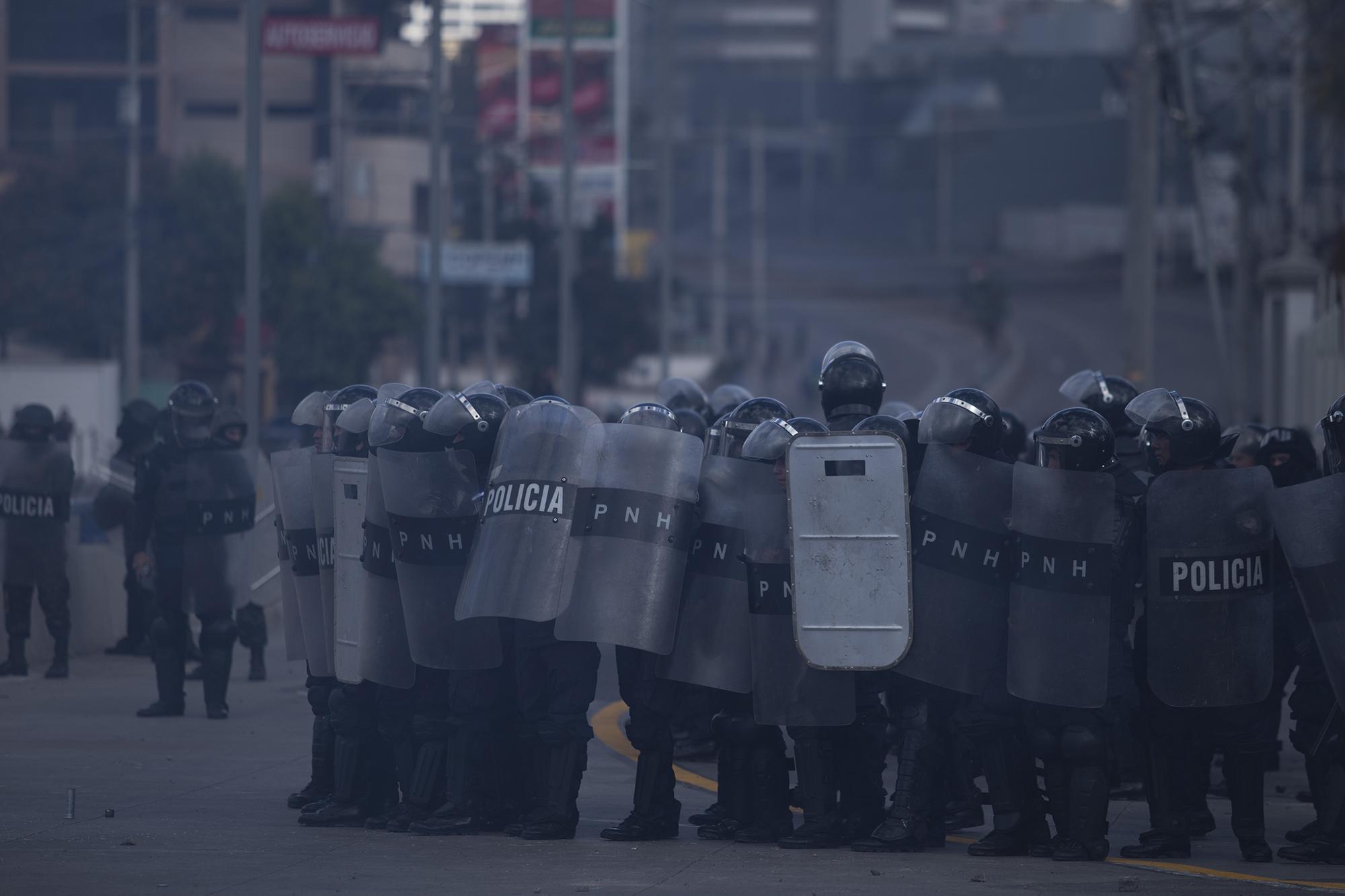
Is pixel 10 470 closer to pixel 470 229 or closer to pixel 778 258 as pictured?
pixel 470 229

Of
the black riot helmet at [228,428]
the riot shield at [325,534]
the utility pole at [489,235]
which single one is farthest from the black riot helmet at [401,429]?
the utility pole at [489,235]

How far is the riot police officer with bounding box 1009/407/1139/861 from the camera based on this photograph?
289 inches

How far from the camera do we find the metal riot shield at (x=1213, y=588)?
292 inches

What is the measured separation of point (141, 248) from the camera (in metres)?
52.5

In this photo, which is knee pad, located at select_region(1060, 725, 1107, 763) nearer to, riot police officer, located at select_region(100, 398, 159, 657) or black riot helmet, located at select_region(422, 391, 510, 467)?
black riot helmet, located at select_region(422, 391, 510, 467)

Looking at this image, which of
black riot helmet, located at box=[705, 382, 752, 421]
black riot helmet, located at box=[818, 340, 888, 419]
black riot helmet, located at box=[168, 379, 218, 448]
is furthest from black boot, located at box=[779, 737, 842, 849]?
black riot helmet, located at box=[705, 382, 752, 421]

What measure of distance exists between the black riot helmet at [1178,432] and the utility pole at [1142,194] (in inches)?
581

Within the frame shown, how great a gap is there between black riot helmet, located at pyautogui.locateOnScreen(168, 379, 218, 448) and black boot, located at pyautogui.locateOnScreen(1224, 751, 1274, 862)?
6.41 m

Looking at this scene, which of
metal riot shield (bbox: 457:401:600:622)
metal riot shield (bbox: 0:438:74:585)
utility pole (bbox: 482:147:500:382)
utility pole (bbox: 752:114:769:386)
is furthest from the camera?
utility pole (bbox: 752:114:769:386)

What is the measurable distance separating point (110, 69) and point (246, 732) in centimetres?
5653

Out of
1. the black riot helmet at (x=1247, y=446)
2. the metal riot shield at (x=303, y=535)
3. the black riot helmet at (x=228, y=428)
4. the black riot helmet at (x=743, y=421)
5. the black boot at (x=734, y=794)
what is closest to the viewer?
the black boot at (x=734, y=794)

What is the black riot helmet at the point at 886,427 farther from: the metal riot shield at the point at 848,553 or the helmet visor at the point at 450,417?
the helmet visor at the point at 450,417

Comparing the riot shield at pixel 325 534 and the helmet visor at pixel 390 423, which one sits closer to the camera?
the helmet visor at pixel 390 423

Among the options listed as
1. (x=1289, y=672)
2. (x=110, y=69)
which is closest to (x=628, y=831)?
(x=1289, y=672)
